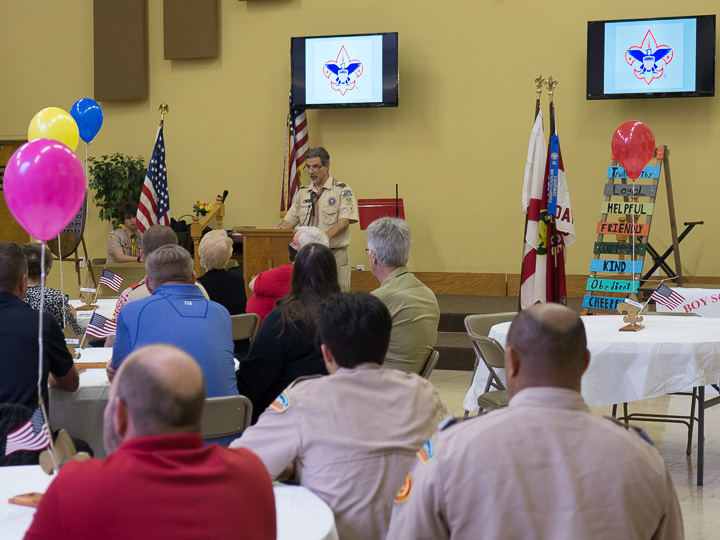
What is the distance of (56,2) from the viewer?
10617 millimetres

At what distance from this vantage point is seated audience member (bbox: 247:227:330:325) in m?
4.59

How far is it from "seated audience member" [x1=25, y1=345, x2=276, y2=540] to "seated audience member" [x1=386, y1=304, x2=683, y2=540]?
364 millimetres

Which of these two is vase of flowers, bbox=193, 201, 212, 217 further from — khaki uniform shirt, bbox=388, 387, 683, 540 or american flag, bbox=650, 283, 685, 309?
khaki uniform shirt, bbox=388, 387, 683, 540

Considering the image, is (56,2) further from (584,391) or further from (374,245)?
(584,391)

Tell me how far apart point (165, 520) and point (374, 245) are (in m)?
2.69

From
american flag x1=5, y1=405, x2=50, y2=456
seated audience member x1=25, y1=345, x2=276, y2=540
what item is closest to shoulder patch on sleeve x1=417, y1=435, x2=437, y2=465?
seated audience member x1=25, y1=345, x2=276, y2=540

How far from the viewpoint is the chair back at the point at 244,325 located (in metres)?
4.46

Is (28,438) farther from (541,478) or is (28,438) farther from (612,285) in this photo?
(612,285)

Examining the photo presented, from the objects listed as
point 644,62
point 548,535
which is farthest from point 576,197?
point 548,535

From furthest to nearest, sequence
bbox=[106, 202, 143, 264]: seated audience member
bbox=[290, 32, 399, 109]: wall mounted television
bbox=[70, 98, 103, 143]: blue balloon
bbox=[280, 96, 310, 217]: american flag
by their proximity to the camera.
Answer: bbox=[280, 96, 310, 217]: american flag < bbox=[290, 32, 399, 109]: wall mounted television < bbox=[106, 202, 143, 264]: seated audience member < bbox=[70, 98, 103, 143]: blue balloon

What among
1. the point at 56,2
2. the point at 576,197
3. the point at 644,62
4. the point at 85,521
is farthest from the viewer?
the point at 56,2

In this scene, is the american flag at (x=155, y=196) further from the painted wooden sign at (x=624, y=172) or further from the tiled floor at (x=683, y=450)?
the painted wooden sign at (x=624, y=172)

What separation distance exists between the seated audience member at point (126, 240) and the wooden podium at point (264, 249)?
1.94m

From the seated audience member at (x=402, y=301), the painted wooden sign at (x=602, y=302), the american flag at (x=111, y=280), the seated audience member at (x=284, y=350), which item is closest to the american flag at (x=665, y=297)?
the seated audience member at (x=402, y=301)
